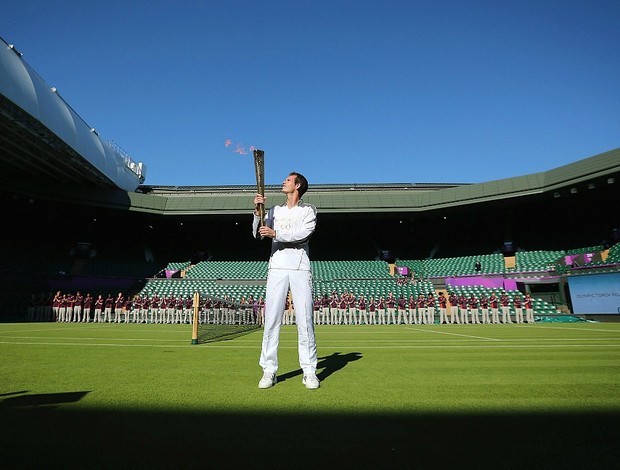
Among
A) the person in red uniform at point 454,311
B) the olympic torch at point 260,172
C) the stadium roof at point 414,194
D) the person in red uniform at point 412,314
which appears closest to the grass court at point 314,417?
the olympic torch at point 260,172

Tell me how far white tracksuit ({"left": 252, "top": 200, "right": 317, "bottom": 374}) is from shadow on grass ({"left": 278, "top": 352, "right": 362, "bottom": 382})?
0.43 meters

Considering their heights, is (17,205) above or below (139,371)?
above

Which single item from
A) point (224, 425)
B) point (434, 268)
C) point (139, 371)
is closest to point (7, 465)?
point (224, 425)

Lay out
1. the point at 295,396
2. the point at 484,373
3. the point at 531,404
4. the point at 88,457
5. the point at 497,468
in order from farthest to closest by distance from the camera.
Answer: the point at 484,373 → the point at 295,396 → the point at 531,404 → the point at 88,457 → the point at 497,468

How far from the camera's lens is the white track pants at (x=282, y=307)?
12.2 feet

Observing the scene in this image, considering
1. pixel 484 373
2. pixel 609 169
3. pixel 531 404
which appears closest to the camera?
pixel 531 404

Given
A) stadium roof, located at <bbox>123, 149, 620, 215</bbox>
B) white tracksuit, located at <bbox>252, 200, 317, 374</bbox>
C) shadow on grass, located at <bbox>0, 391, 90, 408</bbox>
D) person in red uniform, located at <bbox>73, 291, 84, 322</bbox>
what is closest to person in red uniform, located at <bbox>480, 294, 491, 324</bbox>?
stadium roof, located at <bbox>123, 149, 620, 215</bbox>

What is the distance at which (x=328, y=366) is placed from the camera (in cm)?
467

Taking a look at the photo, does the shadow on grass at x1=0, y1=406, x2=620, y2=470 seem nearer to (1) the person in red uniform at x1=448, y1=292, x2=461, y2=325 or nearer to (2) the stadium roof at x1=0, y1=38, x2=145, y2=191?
(1) the person in red uniform at x1=448, y1=292, x2=461, y2=325

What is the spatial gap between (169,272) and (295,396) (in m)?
34.1

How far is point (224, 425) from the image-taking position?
223 cm

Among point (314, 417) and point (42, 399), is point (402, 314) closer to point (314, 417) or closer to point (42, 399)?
point (314, 417)

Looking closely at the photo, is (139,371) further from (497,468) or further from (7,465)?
(497,468)

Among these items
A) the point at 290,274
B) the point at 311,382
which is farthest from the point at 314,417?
the point at 290,274
